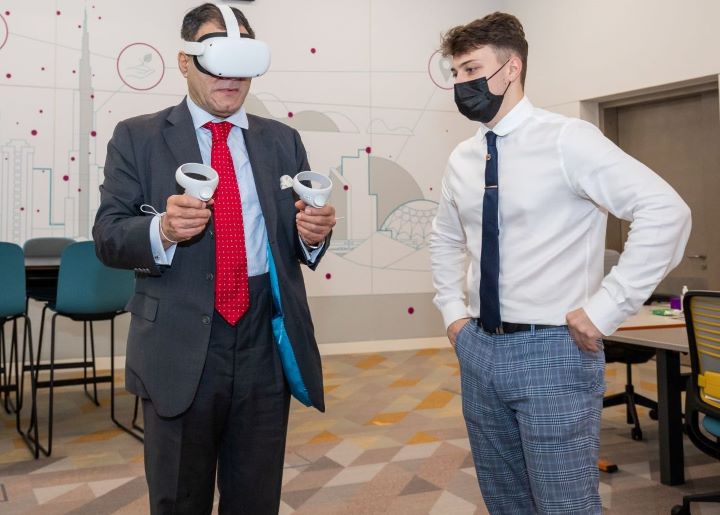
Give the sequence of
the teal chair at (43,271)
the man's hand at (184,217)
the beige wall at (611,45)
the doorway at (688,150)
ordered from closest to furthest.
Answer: the man's hand at (184,217), the teal chair at (43,271), the beige wall at (611,45), the doorway at (688,150)

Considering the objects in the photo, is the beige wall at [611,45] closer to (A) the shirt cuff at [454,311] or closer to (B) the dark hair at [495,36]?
(B) the dark hair at [495,36]

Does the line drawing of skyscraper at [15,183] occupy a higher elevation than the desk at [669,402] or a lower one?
higher

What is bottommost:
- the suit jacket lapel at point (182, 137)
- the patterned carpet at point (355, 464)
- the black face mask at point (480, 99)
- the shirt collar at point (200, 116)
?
the patterned carpet at point (355, 464)

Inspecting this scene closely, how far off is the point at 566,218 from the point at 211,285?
0.83m

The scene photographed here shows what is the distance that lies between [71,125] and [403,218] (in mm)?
3168

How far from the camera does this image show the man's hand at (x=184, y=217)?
1.37m

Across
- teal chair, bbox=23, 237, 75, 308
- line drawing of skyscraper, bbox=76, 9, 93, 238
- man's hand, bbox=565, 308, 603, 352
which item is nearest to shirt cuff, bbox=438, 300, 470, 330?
man's hand, bbox=565, 308, 603, 352

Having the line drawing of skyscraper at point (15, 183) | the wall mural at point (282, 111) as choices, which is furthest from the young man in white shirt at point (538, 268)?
the line drawing of skyscraper at point (15, 183)

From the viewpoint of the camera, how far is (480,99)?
5.63 feet

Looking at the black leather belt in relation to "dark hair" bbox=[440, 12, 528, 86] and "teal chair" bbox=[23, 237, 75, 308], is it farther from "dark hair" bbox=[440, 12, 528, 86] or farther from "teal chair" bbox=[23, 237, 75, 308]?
"teal chair" bbox=[23, 237, 75, 308]

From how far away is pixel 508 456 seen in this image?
1.68 meters

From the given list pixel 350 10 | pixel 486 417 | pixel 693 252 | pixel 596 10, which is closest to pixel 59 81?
pixel 350 10

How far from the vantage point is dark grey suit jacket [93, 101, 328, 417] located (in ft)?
4.88

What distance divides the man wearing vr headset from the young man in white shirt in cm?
42
